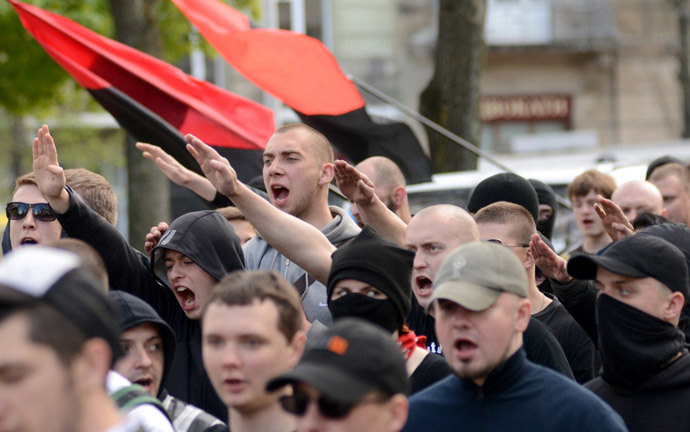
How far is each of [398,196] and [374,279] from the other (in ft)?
8.44

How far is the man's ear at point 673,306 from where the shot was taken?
407cm

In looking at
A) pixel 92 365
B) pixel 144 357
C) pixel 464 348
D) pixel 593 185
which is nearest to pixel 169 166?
pixel 144 357

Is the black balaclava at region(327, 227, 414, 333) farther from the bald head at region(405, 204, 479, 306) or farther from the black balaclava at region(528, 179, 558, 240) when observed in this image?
the black balaclava at region(528, 179, 558, 240)

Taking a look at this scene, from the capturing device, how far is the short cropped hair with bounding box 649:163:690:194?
7523mm

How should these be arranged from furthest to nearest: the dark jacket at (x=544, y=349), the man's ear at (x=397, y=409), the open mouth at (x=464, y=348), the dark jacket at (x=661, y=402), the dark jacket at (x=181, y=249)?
1. the dark jacket at (x=181, y=249)
2. the dark jacket at (x=544, y=349)
3. the dark jacket at (x=661, y=402)
4. the open mouth at (x=464, y=348)
5. the man's ear at (x=397, y=409)

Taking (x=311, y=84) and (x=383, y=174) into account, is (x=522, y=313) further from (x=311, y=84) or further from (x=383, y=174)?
(x=311, y=84)

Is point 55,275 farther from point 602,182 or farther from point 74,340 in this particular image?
point 602,182

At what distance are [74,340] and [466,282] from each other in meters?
1.49

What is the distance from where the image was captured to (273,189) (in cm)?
543

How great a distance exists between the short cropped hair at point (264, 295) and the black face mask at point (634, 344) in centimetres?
126

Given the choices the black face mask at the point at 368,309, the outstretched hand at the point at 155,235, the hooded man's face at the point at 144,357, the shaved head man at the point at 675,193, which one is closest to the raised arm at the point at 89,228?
the outstretched hand at the point at 155,235

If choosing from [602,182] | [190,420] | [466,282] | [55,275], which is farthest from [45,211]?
[602,182]

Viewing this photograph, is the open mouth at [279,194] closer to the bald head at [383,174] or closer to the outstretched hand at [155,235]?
the outstretched hand at [155,235]

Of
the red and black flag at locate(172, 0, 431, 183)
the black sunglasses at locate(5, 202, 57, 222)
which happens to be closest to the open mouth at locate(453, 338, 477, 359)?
the black sunglasses at locate(5, 202, 57, 222)
